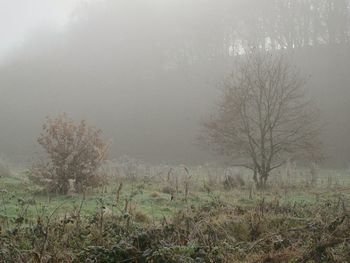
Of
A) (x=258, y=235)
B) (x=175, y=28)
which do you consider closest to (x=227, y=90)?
(x=258, y=235)

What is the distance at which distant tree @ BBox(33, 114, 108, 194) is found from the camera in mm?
15320

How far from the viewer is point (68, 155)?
15.6 metres

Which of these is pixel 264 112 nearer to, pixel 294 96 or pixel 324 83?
pixel 294 96

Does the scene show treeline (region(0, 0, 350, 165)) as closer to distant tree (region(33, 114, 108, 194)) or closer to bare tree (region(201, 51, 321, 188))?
bare tree (region(201, 51, 321, 188))

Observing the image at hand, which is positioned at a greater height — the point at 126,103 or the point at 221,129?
the point at 126,103

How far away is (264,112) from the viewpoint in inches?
893

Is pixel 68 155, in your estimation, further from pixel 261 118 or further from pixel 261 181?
pixel 261 118

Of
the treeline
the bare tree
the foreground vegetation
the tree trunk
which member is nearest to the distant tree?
the foreground vegetation

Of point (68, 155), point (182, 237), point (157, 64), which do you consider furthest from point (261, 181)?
point (157, 64)

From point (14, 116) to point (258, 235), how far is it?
52.6 metres

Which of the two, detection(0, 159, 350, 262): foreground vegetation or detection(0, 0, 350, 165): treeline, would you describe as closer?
detection(0, 159, 350, 262): foreground vegetation

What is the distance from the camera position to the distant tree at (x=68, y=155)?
1532 centimetres

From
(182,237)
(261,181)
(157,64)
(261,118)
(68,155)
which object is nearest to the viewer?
(182,237)

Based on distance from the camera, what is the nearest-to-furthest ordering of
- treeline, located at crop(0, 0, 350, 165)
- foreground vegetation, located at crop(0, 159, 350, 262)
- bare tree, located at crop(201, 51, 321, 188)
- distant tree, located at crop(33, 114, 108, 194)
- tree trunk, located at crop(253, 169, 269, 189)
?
foreground vegetation, located at crop(0, 159, 350, 262) < distant tree, located at crop(33, 114, 108, 194) < tree trunk, located at crop(253, 169, 269, 189) < bare tree, located at crop(201, 51, 321, 188) < treeline, located at crop(0, 0, 350, 165)
